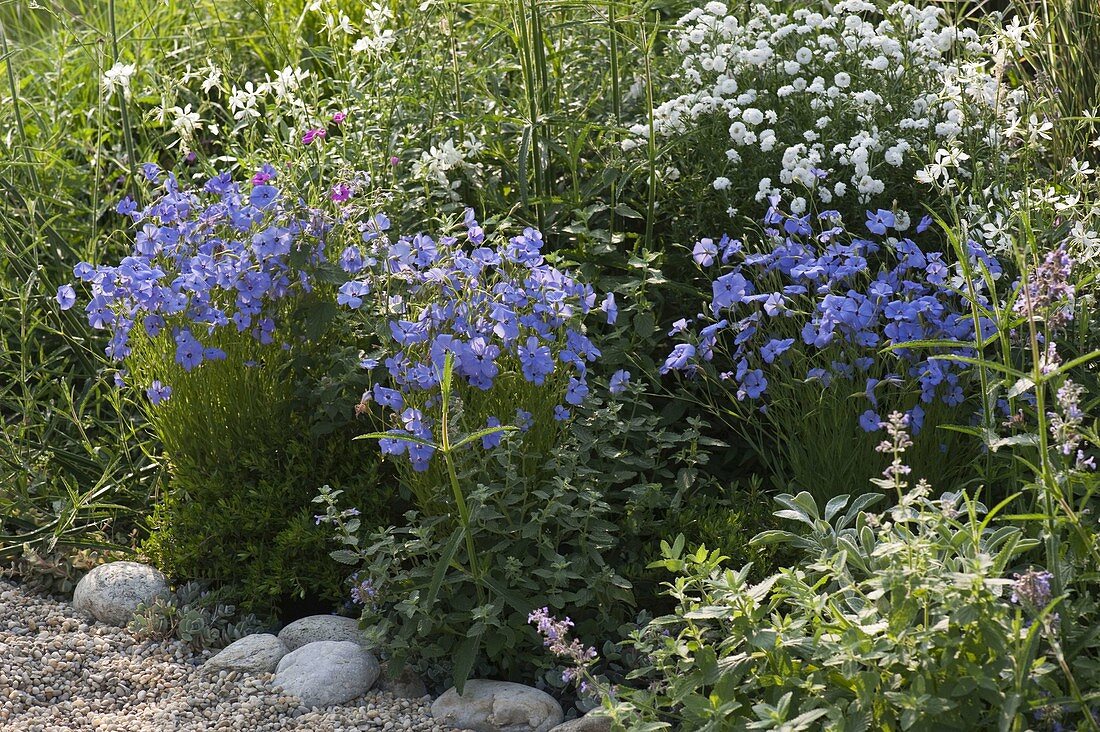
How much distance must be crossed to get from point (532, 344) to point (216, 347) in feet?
2.76

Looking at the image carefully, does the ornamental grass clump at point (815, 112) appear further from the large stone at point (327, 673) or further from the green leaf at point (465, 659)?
the large stone at point (327, 673)

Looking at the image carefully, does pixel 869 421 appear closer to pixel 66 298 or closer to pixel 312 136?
pixel 312 136

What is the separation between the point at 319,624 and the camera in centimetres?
279

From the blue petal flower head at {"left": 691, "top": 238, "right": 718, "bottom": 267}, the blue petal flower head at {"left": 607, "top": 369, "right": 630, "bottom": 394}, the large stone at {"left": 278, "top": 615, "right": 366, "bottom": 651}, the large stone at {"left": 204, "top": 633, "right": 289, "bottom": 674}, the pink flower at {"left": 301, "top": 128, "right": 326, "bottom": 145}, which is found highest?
the pink flower at {"left": 301, "top": 128, "right": 326, "bottom": 145}

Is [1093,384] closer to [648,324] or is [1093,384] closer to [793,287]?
[793,287]

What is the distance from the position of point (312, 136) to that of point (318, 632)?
1388 millimetres

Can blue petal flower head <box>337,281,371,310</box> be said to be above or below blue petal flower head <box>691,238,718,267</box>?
above

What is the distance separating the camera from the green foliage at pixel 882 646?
1.85 metres

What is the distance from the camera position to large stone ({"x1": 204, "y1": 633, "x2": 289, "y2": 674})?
8.74 feet

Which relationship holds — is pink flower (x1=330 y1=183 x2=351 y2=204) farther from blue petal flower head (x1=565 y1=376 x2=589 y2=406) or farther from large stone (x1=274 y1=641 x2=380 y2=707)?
large stone (x1=274 y1=641 x2=380 y2=707)

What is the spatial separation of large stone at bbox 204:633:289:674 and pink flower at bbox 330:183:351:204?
1.07 m

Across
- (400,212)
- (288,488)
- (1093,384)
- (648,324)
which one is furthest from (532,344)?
(1093,384)

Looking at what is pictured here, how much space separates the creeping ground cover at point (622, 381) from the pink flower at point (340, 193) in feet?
0.12

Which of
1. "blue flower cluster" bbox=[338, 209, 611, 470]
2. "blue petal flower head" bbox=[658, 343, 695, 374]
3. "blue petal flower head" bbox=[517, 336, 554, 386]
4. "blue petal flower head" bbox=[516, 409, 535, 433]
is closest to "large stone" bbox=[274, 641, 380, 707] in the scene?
"blue flower cluster" bbox=[338, 209, 611, 470]
